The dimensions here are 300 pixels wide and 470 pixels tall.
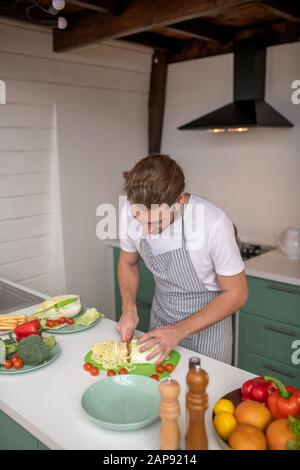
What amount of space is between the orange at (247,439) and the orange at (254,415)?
3 centimetres

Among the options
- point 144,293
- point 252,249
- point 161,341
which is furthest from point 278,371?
point 161,341

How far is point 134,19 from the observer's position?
8.00ft

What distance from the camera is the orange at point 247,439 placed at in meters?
0.98

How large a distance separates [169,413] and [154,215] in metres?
0.69

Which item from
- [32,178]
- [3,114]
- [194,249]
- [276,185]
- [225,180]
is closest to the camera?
[194,249]

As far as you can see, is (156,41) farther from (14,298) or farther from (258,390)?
(258,390)

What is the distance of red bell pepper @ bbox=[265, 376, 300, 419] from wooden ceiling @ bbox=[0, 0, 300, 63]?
1.60 metres

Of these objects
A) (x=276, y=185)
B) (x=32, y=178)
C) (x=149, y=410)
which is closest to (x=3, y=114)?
(x=32, y=178)

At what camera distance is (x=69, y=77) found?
3023mm

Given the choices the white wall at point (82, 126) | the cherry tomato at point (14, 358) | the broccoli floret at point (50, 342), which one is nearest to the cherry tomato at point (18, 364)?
the cherry tomato at point (14, 358)

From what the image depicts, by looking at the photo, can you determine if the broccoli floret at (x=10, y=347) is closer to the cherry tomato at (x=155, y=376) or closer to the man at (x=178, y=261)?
the man at (x=178, y=261)

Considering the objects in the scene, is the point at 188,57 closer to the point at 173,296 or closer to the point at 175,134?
the point at 175,134

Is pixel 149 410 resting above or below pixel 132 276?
below

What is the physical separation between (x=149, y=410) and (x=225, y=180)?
8.03 ft
